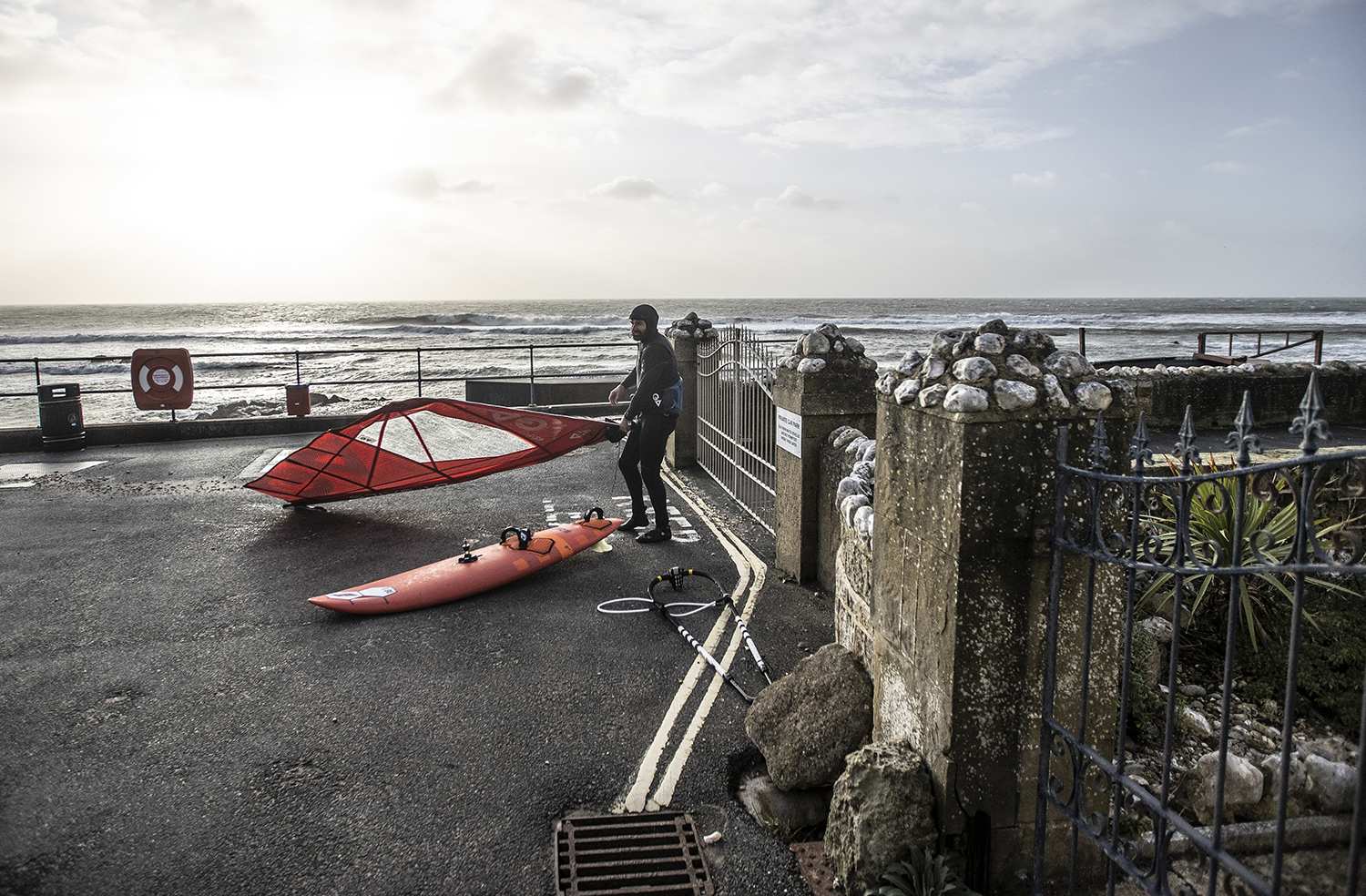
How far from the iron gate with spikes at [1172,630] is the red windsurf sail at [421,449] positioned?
595cm

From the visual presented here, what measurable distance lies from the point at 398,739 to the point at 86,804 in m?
1.28

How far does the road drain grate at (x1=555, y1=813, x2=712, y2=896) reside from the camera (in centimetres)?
308

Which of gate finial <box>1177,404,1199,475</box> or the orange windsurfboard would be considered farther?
the orange windsurfboard

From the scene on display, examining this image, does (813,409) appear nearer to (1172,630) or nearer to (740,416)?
(740,416)

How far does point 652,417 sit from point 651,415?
0.02 m

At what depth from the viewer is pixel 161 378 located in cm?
1343

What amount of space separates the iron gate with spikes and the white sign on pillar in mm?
2991

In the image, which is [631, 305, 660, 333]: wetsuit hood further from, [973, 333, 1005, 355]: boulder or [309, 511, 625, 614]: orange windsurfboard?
[973, 333, 1005, 355]: boulder

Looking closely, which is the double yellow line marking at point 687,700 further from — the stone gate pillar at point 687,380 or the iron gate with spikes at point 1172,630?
the stone gate pillar at point 687,380

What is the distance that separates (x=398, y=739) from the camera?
4098 mm

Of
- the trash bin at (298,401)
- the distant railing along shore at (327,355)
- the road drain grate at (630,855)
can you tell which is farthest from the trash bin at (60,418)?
the road drain grate at (630,855)

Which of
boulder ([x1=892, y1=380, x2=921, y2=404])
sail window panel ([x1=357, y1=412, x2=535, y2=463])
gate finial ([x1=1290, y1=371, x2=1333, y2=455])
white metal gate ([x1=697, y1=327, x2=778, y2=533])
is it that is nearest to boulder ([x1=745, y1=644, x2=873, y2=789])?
boulder ([x1=892, y1=380, x2=921, y2=404])

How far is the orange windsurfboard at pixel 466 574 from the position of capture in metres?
5.73

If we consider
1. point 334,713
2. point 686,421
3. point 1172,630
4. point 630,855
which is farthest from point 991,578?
point 686,421
